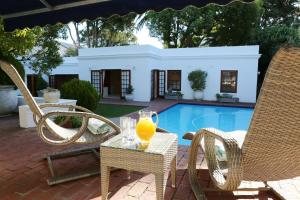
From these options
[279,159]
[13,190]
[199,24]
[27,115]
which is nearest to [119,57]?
[199,24]

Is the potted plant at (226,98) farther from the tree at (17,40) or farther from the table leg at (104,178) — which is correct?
the table leg at (104,178)

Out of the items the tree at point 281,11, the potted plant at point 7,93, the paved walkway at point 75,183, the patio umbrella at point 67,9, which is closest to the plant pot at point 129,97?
the potted plant at point 7,93

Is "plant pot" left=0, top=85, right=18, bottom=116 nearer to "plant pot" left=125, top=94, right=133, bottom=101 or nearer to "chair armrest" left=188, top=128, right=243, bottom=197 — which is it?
"chair armrest" left=188, top=128, right=243, bottom=197

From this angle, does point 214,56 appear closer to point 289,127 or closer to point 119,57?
point 119,57

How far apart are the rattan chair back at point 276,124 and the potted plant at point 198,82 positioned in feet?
39.6

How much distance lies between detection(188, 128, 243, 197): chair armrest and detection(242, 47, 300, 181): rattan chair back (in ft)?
0.23

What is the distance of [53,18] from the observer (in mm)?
4305

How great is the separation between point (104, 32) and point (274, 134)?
21.3 metres

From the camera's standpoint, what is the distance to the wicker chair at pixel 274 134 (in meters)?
1.49

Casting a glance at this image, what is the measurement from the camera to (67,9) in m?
4.12

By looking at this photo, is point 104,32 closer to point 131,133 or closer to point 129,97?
point 129,97

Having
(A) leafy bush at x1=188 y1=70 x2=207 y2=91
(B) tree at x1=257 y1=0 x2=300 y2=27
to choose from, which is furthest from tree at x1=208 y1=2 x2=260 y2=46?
(A) leafy bush at x1=188 y1=70 x2=207 y2=91

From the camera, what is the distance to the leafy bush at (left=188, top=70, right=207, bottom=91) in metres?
13.7

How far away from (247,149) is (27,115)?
4.96 meters
